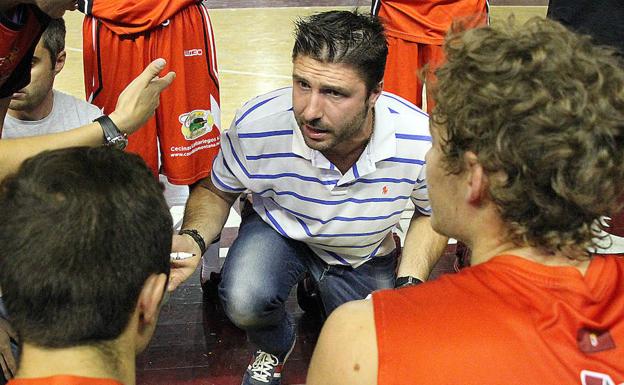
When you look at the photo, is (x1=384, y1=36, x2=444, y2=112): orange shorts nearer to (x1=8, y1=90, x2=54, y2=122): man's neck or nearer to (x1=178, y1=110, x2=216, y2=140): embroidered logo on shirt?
(x1=178, y1=110, x2=216, y2=140): embroidered logo on shirt

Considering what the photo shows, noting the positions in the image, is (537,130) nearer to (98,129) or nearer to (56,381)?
(56,381)

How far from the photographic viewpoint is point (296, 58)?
2.72 meters

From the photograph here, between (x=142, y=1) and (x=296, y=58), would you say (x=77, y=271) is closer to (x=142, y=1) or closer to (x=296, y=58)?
(x=296, y=58)

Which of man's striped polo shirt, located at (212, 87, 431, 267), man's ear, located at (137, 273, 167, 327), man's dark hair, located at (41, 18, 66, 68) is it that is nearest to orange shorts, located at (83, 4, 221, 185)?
man's dark hair, located at (41, 18, 66, 68)

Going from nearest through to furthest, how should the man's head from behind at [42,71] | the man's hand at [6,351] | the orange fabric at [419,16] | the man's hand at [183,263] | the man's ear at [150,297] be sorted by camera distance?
the man's ear at [150,297], the man's hand at [183,263], the man's hand at [6,351], the man's head from behind at [42,71], the orange fabric at [419,16]

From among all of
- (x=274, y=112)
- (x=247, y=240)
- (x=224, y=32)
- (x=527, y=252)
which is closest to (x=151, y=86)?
(x=274, y=112)

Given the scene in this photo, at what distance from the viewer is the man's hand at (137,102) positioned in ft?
7.82

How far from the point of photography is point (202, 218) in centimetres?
280

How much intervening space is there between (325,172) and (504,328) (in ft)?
4.77

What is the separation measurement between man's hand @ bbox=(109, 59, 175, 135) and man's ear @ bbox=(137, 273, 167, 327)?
949 mm

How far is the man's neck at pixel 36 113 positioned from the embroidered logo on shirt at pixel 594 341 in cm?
239

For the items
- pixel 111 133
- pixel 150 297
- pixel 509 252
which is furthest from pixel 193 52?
pixel 509 252

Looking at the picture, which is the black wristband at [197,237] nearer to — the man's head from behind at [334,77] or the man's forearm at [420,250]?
the man's head from behind at [334,77]

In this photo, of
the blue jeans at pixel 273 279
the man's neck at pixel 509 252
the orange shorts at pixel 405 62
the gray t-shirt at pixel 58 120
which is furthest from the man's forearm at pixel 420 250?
the gray t-shirt at pixel 58 120
